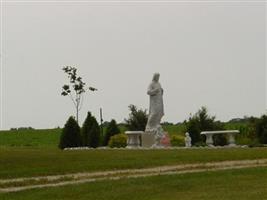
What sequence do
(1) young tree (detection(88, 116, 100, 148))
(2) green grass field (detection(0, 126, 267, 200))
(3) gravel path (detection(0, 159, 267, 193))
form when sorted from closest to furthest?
(2) green grass field (detection(0, 126, 267, 200)) → (3) gravel path (detection(0, 159, 267, 193)) → (1) young tree (detection(88, 116, 100, 148))

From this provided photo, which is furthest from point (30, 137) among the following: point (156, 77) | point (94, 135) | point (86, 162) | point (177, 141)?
point (86, 162)

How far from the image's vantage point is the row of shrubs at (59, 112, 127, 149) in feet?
130

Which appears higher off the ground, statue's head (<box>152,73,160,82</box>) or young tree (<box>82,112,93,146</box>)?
statue's head (<box>152,73,160,82</box>)

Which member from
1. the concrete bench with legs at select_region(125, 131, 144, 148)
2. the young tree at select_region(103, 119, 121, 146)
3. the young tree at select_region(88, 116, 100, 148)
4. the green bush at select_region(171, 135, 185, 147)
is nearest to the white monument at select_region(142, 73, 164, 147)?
the concrete bench with legs at select_region(125, 131, 144, 148)

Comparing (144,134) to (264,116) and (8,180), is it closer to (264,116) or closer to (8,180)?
(264,116)

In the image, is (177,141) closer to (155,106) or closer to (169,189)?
(155,106)

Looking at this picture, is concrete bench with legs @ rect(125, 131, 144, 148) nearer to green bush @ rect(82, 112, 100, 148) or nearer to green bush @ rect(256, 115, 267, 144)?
green bush @ rect(82, 112, 100, 148)

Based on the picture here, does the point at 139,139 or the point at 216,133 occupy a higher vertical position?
the point at 216,133

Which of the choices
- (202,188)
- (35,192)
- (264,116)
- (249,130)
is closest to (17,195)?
(35,192)

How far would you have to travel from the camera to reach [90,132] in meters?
40.4

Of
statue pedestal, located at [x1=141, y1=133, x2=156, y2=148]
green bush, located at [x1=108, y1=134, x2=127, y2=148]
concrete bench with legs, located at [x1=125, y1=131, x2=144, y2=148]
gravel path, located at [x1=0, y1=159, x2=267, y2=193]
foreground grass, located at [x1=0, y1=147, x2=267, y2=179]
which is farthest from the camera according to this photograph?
green bush, located at [x1=108, y1=134, x2=127, y2=148]

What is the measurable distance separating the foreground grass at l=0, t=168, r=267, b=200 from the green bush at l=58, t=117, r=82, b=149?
74.7 ft

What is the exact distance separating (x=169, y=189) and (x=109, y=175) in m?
3.87

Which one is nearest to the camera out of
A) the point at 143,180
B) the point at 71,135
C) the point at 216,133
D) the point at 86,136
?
the point at 143,180
